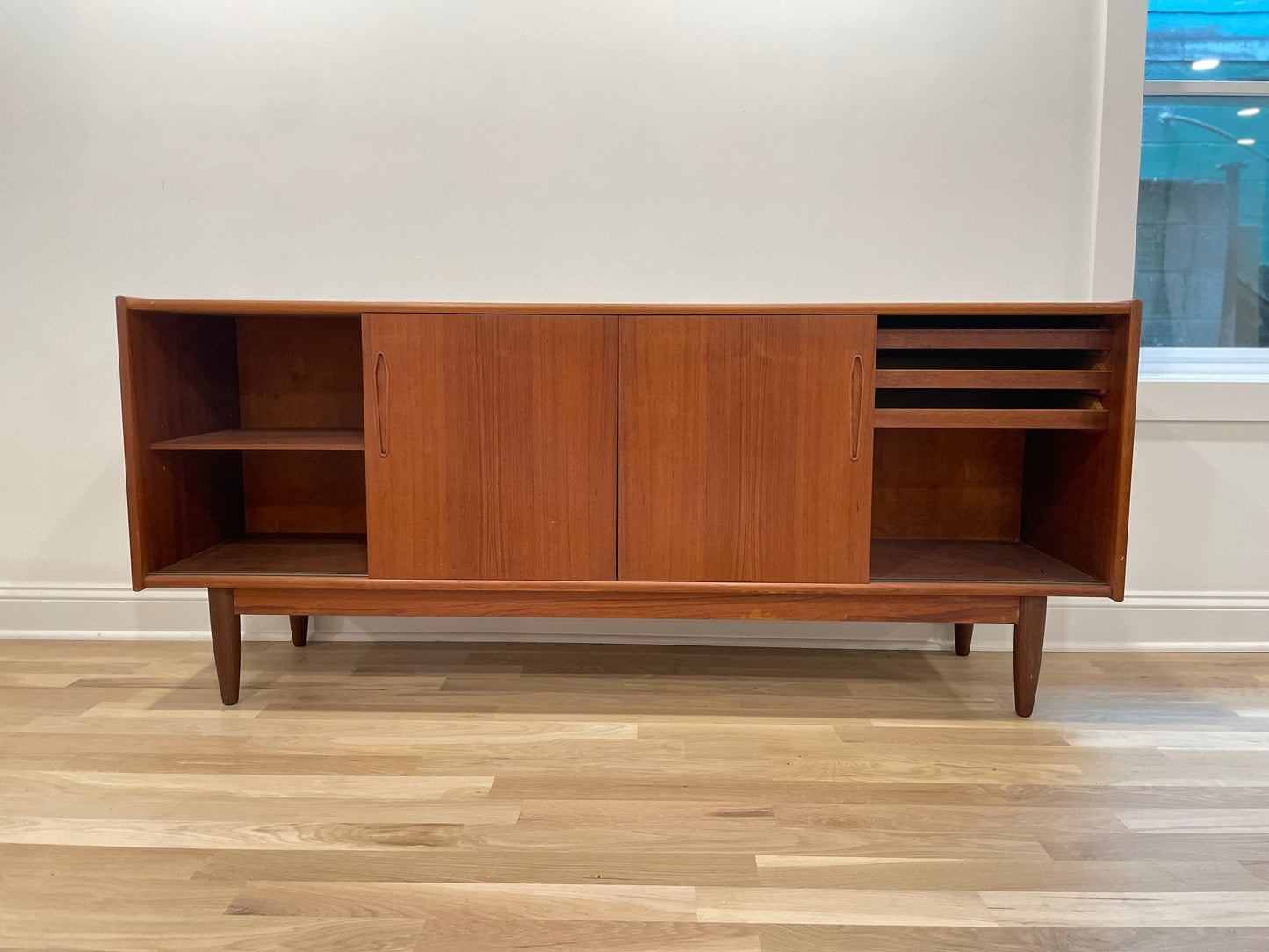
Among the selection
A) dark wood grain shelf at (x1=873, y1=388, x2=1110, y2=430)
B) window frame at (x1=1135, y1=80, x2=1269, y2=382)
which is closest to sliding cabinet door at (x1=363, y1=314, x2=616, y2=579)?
dark wood grain shelf at (x1=873, y1=388, x2=1110, y2=430)

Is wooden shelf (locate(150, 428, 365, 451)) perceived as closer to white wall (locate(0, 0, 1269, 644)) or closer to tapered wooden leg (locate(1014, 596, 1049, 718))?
white wall (locate(0, 0, 1269, 644))

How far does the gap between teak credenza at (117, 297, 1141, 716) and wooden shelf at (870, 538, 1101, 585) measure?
1 cm

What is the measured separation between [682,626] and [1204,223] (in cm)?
175

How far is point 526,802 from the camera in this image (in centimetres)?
133

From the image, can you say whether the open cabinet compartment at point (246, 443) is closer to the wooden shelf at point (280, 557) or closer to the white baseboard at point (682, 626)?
the wooden shelf at point (280, 557)

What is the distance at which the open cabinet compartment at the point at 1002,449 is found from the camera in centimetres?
156

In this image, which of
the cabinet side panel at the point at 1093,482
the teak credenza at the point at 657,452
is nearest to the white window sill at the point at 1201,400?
the cabinet side panel at the point at 1093,482

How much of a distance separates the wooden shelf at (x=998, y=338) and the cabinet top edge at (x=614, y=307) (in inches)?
2.0

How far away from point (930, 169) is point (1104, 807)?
144 cm

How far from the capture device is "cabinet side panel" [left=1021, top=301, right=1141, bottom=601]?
4.97ft

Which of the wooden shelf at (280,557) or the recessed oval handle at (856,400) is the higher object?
the recessed oval handle at (856,400)

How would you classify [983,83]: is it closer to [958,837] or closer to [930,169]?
[930,169]

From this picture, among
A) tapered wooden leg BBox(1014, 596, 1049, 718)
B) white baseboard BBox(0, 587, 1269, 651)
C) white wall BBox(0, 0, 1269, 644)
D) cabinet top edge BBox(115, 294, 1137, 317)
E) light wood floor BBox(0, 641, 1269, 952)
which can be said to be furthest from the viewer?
white baseboard BBox(0, 587, 1269, 651)

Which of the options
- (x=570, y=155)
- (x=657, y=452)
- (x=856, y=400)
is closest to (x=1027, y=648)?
(x=856, y=400)
